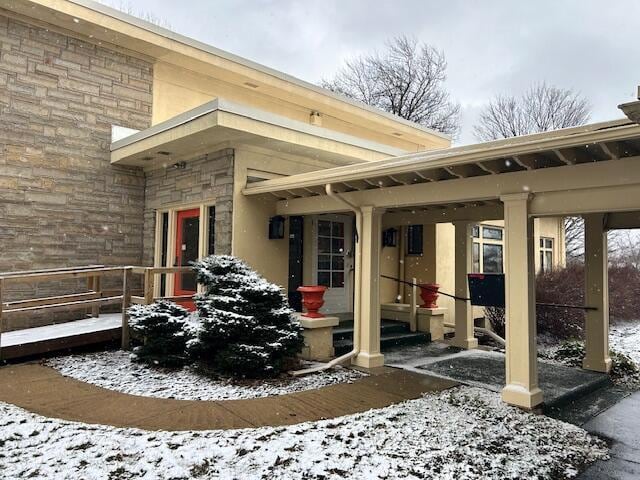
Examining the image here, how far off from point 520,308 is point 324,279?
405 cm

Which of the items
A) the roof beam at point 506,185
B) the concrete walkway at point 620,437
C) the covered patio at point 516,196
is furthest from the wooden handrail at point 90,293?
the concrete walkway at point 620,437

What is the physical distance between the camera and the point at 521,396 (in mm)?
4523

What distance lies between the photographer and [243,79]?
9.69m

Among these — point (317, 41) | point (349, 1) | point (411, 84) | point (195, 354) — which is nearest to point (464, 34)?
point (411, 84)

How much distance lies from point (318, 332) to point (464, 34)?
2510cm

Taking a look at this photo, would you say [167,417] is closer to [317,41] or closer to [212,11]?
[212,11]

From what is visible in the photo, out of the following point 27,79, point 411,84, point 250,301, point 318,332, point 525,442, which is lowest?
point 525,442

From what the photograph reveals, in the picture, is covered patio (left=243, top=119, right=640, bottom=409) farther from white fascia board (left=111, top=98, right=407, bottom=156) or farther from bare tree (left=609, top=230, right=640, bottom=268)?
bare tree (left=609, top=230, right=640, bottom=268)

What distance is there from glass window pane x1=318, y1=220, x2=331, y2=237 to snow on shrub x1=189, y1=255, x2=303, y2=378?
2558 millimetres

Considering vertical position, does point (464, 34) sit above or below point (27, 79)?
above

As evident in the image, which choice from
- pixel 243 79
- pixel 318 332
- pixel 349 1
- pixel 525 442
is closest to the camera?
pixel 525 442

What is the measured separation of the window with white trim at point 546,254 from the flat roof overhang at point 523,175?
259 inches

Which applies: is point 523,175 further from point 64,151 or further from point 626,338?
point 626,338

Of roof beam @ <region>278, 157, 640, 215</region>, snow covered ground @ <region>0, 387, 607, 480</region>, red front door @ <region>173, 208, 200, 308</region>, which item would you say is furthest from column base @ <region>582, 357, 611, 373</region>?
red front door @ <region>173, 208, 200, 308</region>
